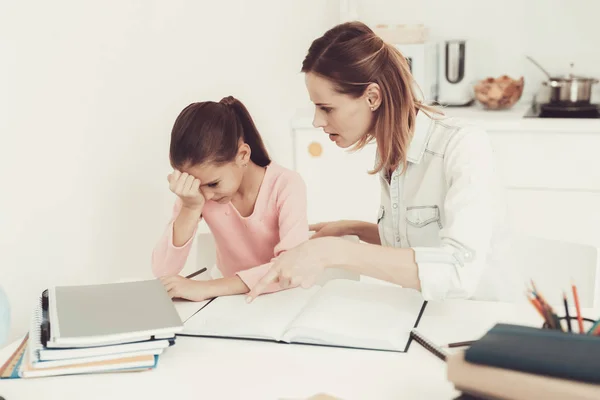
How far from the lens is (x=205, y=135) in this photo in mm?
1498

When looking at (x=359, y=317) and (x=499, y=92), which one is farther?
(x=499, y=92)

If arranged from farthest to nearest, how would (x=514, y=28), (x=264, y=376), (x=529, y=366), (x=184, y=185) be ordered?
(x=514, y=28) < (x=184, y=185) < (x=264, y=376) < (x=529, y=366)

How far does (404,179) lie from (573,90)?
1565 mm

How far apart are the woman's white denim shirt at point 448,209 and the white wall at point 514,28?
1.76 meters

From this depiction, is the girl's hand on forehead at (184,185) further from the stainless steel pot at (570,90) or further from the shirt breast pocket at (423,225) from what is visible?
the stainless steel pot at (570,90)

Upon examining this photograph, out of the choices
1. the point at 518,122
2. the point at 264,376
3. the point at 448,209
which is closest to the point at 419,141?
the point at 448,209

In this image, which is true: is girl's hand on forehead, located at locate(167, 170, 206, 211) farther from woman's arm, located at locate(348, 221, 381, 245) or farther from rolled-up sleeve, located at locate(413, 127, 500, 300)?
rolled-up sleeve, located at locate(413, 127, 500, 300)

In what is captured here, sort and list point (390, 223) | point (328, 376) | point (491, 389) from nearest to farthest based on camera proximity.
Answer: point (491, 389) → point (328, 376) → point (390, 223)

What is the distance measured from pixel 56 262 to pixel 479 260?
1.00 m

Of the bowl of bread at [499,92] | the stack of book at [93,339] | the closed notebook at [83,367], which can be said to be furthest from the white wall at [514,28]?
the closed notebook at [83,367]

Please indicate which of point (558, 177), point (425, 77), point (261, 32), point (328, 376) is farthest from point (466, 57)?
point (328, 376)

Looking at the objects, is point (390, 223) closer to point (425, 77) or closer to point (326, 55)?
point (326, 55)

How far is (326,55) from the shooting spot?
1.38 m

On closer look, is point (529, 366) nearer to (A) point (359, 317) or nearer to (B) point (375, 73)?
(A) point (359, 317)
